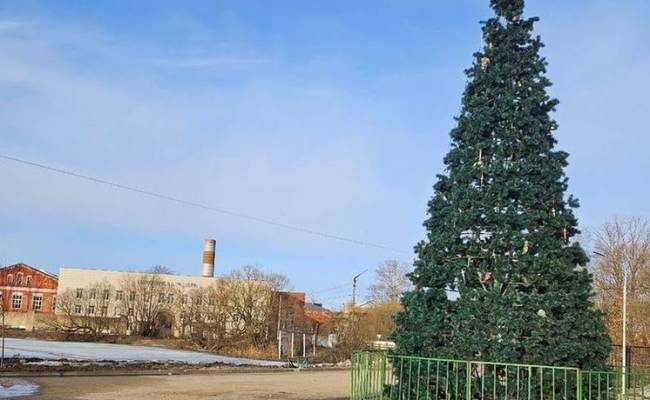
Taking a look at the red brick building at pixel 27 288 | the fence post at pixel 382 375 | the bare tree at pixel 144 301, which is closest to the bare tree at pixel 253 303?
the bare tree at pixel 144 301

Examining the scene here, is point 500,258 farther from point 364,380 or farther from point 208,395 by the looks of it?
point 208,395

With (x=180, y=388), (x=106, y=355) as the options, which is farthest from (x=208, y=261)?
(x=180, y=388)

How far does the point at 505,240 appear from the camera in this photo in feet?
33.7

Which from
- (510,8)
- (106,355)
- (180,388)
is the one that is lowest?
(106,355)

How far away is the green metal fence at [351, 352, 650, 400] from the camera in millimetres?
9438

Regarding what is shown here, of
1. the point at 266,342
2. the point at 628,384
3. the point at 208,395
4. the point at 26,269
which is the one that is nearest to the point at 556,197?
the point at 628,384

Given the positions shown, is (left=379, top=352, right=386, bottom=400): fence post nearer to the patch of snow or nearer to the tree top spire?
the tree top spire

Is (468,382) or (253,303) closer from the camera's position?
(468,382)

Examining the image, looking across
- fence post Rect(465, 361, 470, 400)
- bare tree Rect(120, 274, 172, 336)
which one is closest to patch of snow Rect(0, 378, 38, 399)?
fence post Rect(465, 361, 470, 400)

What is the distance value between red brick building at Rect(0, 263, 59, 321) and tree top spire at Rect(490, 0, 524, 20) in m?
87.7

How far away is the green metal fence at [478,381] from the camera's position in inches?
372

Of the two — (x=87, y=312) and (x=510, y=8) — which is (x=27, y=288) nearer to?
(x=87, y=312)

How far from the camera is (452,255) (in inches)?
425

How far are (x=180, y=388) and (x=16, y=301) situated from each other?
2906 inches
